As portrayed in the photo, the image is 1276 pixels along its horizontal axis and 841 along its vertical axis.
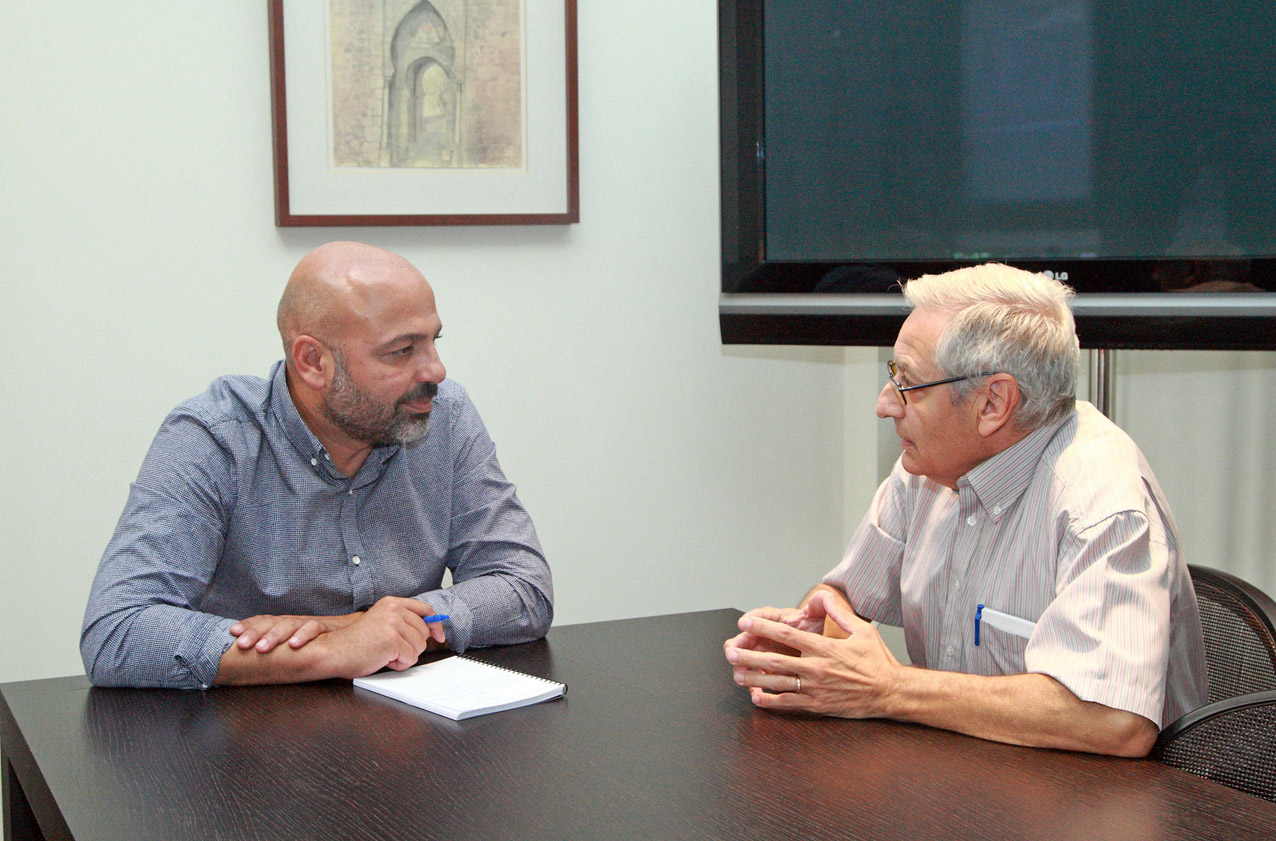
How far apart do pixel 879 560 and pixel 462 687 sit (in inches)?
27.7

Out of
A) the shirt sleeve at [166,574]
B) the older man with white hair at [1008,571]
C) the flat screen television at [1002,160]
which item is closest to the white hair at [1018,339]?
the older man with white hair at [1008,571]

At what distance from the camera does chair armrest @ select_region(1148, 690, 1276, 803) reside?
4.60 feet

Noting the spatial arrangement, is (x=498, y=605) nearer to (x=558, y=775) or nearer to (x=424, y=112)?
(x=558, y=775)

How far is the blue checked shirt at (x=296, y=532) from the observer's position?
1.79 m

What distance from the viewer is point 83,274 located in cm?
274

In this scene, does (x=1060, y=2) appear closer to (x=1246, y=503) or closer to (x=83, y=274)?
(x=1246, y=503)

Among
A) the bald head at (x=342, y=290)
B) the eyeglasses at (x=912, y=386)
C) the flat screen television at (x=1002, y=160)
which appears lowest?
the eyeglasses at (x=912, y=386)

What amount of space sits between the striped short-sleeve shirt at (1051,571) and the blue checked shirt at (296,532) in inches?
22.8

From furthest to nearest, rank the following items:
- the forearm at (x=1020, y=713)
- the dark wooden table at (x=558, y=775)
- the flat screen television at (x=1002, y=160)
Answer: the flat screen television at (x=1002, y=160) < the forearm at (x=1020, y=713) < the dark wooden table at (x=558, y=775)

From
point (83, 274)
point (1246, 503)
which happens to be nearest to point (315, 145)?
point (83, 274)

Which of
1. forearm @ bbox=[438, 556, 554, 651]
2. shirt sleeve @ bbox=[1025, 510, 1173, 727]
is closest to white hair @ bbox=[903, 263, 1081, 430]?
shirt sleeve @ bbox=[1025, 510, 1173, 727]

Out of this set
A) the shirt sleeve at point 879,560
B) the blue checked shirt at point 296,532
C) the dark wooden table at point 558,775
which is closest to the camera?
the dark wooden table at point 558,775

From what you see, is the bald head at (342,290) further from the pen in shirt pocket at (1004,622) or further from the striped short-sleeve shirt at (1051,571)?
the pen in shirt pocket at (1004,622)

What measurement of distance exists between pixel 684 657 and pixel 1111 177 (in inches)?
48.4
